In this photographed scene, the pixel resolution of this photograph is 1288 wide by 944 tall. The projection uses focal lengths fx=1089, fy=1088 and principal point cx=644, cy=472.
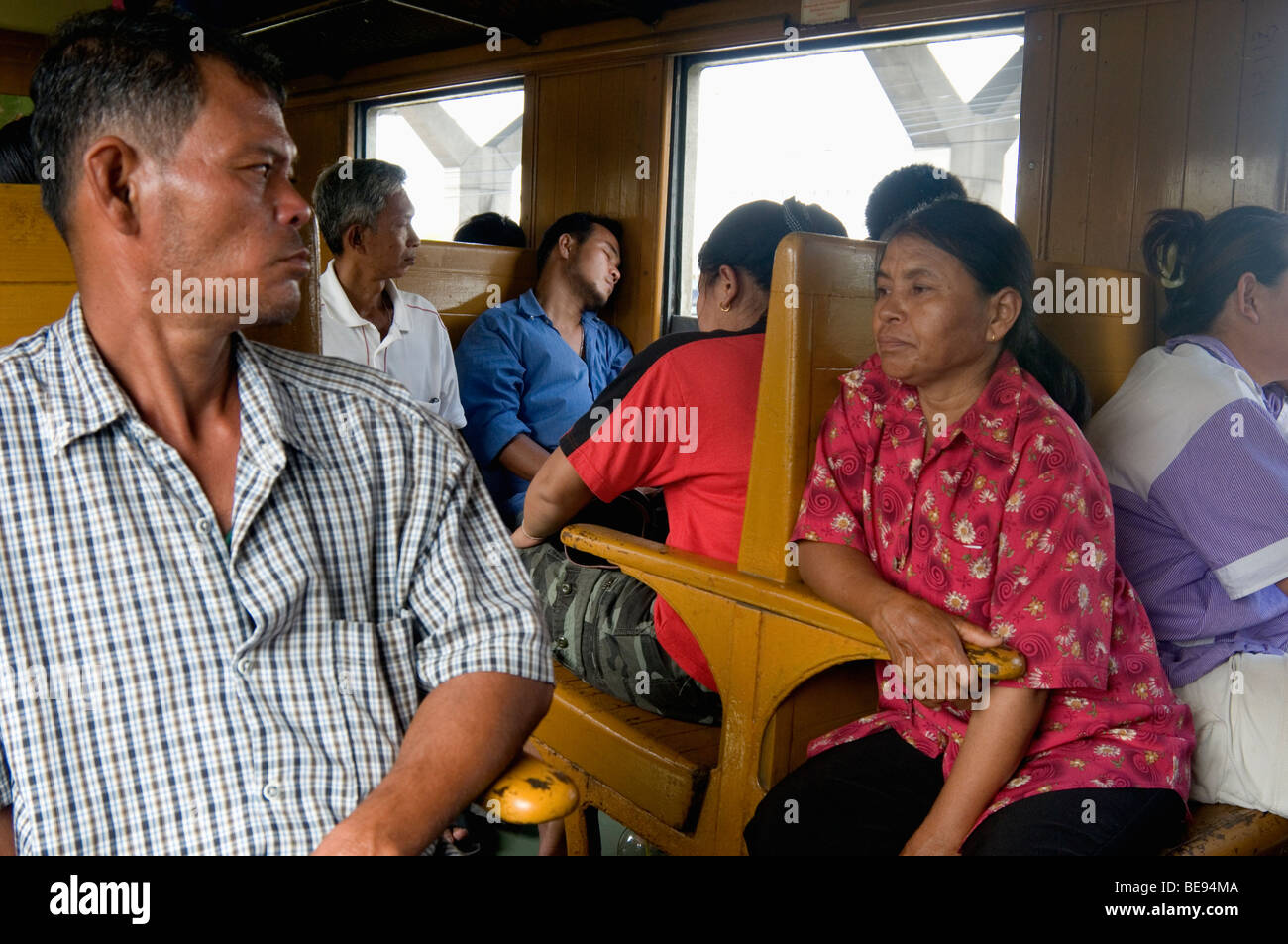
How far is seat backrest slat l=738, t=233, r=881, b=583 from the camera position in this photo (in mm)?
1843

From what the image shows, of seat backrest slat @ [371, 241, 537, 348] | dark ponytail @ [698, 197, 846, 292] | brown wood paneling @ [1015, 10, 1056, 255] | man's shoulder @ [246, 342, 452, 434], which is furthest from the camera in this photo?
seat backrest slat @ [371, 241, 537, 348]

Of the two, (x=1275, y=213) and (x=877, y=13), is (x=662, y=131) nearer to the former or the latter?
(x=877, y=13)

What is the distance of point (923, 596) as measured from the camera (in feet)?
5.58

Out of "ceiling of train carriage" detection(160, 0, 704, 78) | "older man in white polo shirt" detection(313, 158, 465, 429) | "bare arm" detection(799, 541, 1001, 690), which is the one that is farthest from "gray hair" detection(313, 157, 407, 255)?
"bare arm" detection(799, 541, 1001, 690)

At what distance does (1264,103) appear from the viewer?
314 cm

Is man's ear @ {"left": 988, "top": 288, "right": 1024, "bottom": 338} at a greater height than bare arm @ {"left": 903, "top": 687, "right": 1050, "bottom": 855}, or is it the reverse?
man's ear @ {"left": 988, "top": 288, "right": 1024, "bottom": 338}

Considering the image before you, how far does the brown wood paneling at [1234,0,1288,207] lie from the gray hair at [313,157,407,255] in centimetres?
258

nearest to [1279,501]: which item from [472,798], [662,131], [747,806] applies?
[747,806]

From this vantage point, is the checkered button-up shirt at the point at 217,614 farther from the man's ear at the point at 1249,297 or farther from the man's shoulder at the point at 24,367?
the man's ear at the point at 1249,297

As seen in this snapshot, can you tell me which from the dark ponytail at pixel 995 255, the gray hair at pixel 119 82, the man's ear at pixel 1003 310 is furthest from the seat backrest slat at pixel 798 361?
the gray hair at pixel 119 82

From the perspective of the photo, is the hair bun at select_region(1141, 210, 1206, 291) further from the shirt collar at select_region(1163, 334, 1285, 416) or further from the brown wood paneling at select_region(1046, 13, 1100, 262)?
the brown wood paneling at select_region(1046, 13, 1100, 262)

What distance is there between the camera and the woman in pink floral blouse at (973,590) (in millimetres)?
1544

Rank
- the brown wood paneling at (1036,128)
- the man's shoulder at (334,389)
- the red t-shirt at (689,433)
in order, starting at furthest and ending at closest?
1. the brown wood paneling at (1036,128)
2. the red t-shirt at (689,433)
3. the man's shoulder at (334,389)

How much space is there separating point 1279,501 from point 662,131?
3.33 metres
